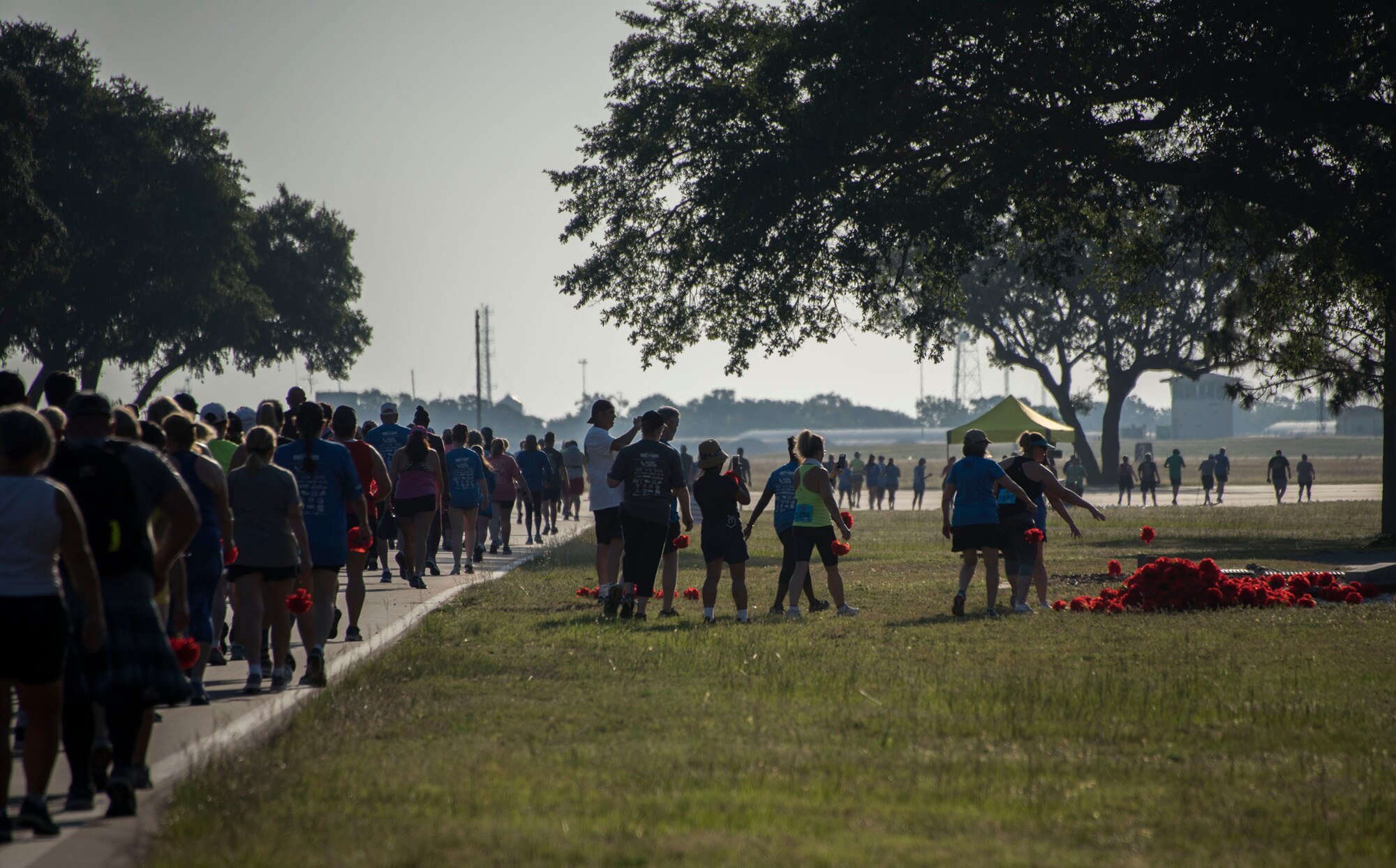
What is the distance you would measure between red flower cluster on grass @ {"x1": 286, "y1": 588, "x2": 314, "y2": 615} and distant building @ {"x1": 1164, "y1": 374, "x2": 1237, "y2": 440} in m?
156

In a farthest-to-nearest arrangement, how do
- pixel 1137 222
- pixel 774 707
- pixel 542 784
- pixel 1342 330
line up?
pixel 1137 222 < pixel 1342 330 < pixel 774 707 < pixel 542 784

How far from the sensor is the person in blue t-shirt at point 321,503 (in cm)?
917

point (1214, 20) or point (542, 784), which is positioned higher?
point (1214, 20)

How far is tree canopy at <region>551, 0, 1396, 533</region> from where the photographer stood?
20953mm

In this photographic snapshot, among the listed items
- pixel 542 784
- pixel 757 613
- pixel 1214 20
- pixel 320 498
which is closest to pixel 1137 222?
pixel 1214 20

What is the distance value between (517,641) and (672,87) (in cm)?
1904

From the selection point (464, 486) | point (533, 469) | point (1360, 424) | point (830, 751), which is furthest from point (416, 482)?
point (1360, 424)

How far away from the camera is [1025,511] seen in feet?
42.5

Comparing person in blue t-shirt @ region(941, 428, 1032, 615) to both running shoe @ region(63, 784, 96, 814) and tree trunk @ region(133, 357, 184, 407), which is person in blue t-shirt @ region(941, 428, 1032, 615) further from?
tree trunk @ region(133, 357, 184, 407)

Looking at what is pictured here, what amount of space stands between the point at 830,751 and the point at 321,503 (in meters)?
4.04

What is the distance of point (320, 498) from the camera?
9.23m

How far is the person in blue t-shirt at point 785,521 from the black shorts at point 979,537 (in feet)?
4.71

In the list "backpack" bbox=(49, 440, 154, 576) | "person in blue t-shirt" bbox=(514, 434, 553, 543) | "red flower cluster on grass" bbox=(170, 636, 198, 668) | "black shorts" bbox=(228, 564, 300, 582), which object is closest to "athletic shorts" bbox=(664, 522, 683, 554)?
"black shorts" bbox=(228, 564, 300, 582)

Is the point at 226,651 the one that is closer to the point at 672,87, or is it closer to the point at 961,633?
the point at 961,633
